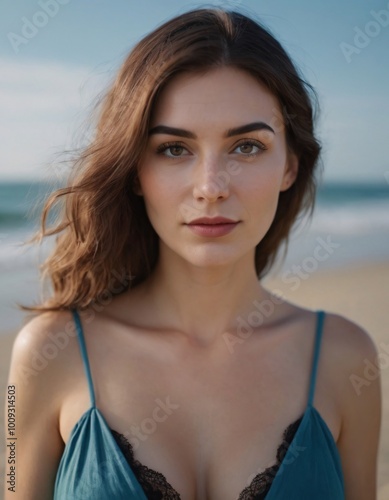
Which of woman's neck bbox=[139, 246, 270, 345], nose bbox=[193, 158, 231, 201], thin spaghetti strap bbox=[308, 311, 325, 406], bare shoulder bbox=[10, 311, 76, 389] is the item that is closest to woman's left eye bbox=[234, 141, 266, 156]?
nose bbox=[193, 158, 231, 201]

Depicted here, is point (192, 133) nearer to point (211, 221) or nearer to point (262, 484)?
point (211, 221)

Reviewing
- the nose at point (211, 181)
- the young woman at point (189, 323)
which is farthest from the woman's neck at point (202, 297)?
the nose at point (211, 181)

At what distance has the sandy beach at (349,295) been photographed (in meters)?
6.11

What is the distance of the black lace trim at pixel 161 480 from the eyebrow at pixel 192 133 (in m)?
1.00

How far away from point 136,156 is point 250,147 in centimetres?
38

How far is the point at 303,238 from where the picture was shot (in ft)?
38.4

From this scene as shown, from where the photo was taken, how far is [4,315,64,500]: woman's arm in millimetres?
2412

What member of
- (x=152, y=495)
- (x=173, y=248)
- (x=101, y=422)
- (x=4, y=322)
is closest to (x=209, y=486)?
(x=152, y=495)

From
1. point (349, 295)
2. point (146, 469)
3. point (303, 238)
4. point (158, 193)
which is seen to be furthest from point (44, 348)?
point (303, 238)

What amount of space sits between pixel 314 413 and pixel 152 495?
0.63 metres

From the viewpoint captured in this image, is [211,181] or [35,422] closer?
[211,181]

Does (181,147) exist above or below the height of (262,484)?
above

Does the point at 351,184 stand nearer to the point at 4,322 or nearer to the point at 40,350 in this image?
the point at 4,322

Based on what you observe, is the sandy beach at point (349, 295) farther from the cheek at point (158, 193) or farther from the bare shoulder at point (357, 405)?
the cheek at point (158, 193)
